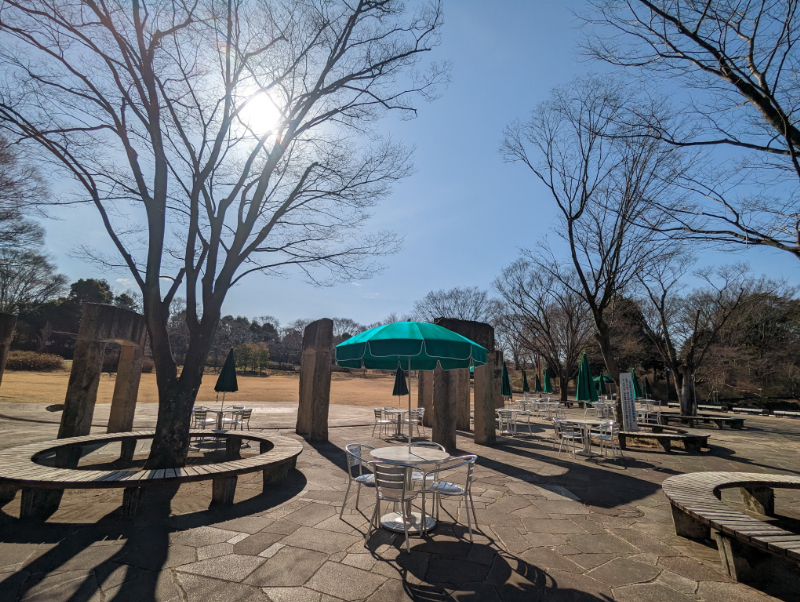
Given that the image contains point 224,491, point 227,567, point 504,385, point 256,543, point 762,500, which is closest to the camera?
point 227,567

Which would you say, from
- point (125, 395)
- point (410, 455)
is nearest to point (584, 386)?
point (410, 455)

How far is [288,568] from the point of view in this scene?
3.13m

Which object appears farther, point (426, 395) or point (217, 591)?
point (426, 395)

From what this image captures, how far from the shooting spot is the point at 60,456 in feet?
19.6

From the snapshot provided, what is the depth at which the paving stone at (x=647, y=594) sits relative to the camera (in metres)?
2.80

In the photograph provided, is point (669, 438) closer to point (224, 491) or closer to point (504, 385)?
point (504, 385)

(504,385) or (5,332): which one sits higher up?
(5,332)

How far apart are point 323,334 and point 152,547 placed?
682 centimetres

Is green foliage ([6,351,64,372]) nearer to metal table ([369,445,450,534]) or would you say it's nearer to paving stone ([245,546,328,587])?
metal table ([369,445,450,534])

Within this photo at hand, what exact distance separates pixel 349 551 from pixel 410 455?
3.91ft

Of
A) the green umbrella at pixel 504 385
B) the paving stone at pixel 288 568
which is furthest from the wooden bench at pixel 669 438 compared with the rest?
the paving stone at pixel 288 568

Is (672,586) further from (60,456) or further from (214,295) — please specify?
(60,456)

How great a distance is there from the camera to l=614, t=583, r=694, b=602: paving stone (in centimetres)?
280

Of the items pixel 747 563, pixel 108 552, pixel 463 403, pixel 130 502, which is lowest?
pixel 108 552
